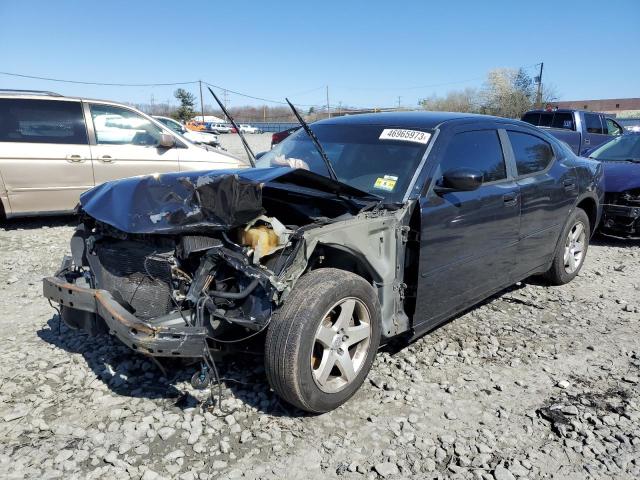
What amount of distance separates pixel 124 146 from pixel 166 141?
2.03 ft

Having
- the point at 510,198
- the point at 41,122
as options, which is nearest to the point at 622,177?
the point at 510,198

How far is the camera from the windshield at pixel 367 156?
3.45 m

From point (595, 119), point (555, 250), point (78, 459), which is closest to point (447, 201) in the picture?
point (555, 250)

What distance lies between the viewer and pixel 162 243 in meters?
2.98

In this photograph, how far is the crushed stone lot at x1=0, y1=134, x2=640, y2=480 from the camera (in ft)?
8.14

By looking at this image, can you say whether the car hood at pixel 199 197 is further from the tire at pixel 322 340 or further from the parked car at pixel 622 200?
the parked car at pixel 622 200

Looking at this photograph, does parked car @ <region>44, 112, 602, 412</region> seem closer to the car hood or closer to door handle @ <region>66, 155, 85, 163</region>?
the car hood

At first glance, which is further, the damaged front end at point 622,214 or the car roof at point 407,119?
the damaged front end at point 622,214

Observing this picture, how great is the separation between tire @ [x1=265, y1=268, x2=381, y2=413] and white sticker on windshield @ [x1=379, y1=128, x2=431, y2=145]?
→ 3.97ft

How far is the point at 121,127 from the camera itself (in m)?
7.38

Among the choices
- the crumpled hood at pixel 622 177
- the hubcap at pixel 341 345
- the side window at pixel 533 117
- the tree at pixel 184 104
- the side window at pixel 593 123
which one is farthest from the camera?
the tree at pixel 184 104

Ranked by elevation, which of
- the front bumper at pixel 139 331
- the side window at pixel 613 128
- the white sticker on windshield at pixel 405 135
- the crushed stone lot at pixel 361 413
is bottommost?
the crushed stone lot at pixel 361 413

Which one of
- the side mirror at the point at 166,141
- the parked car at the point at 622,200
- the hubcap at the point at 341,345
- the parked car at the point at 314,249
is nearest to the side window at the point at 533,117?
the parked car at the point at 622,200

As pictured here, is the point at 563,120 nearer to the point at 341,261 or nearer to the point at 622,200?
the point at 622,200
